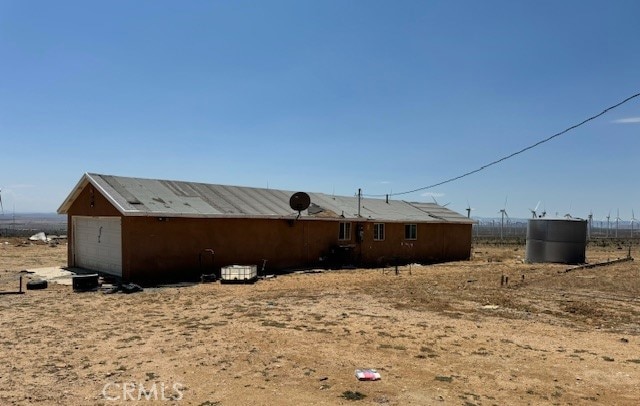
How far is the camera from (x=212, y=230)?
18641 millimetres

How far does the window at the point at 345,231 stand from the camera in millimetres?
24469

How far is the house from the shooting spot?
55.3 ft

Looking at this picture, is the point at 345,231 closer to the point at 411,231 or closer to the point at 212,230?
the point at 411,231

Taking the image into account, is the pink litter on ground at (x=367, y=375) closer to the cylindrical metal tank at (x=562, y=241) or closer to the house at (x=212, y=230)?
the house at (x=212, y=230)

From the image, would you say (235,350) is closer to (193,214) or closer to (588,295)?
(193,214)

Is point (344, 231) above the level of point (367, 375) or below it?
above

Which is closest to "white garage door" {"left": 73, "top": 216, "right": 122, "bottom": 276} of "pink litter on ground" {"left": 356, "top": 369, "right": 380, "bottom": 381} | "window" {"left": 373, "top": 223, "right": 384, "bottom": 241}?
"pink litter on ground" {"left": 356, "top": 369, "right": 380, "bottom": 381}

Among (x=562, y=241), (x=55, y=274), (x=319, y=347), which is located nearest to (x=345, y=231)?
(x=562, y=241)

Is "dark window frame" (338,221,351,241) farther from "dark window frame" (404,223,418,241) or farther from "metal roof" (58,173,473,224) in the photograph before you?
"dark window frame" (404,223,418,241)

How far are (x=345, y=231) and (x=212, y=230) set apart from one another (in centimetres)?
815

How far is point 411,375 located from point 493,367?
4.48 feet

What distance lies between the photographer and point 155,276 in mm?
16906

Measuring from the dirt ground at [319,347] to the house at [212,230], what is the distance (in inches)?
107

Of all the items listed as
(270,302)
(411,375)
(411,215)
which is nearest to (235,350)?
(411,375)
